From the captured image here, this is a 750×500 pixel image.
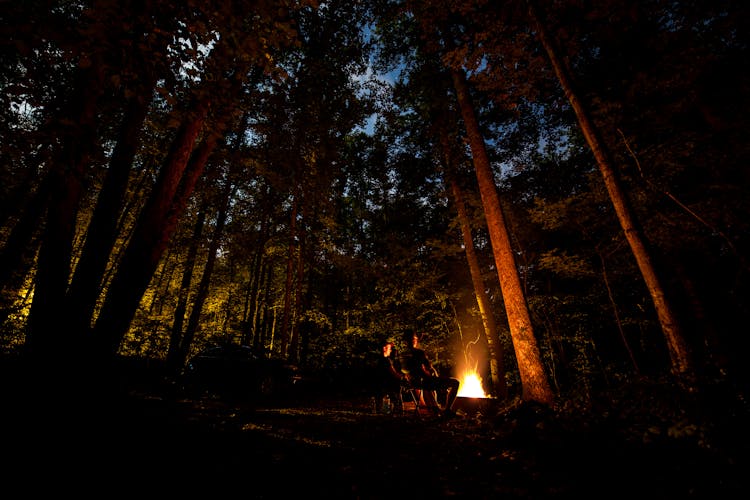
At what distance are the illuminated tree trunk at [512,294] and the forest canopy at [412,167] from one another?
0.04 meters

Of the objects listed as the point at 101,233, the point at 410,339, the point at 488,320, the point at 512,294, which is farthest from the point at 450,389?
the point at 101,233

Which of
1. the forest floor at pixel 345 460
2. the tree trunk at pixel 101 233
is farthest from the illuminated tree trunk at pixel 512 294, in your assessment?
the tree trunk at pixel 101 233

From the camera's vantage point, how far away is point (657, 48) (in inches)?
375

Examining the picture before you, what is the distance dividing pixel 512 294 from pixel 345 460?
17.1 feet

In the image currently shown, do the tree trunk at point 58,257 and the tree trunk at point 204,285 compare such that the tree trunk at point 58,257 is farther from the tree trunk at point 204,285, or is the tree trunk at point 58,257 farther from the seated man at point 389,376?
the tree trunk at point 204,285

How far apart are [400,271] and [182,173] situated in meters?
10.8

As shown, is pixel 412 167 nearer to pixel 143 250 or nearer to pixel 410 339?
pixel 410 339

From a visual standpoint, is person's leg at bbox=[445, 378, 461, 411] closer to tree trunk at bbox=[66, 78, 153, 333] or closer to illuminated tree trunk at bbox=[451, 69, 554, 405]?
illuminated tree trunk at bbox=[451, 69, 554, 405]

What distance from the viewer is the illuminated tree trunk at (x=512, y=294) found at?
650 centimetres

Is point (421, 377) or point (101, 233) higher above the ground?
point (101, 233)

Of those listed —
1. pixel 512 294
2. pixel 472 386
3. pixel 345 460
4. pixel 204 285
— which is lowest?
pixel 345 460

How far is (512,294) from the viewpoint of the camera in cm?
724

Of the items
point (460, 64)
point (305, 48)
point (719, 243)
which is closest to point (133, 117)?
point (305, 48)

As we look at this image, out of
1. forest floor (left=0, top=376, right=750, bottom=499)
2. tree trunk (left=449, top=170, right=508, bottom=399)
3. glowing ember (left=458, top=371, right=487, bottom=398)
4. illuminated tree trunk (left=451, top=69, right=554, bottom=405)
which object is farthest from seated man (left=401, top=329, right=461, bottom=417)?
tree trunk (left=449, top=170, right=508, bottom=399)
